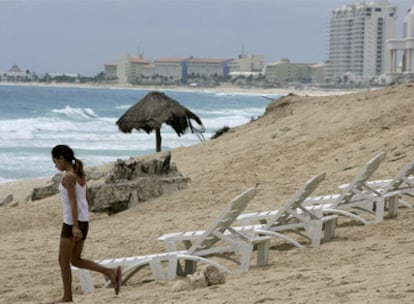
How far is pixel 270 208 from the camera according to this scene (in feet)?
36.3

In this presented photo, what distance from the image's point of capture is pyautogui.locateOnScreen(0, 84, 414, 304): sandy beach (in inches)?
241

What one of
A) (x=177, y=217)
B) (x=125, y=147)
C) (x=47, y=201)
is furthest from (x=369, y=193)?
(x=125, y=147)

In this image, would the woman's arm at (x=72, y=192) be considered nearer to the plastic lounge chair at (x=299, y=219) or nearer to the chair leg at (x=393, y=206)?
the plastic lounge chair at (x=299, y=219)

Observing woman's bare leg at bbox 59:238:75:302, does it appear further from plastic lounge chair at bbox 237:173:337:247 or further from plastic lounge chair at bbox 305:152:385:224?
plastic lounge chair at bbox 305:152:385:224

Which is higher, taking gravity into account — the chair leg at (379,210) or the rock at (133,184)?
the chair leg at (379,210)

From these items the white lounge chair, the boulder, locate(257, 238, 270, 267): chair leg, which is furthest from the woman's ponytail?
the boulder

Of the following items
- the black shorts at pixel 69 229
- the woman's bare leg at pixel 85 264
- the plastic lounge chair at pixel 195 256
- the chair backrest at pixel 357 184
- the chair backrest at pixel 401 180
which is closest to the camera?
the black shorts at pixel 69 229

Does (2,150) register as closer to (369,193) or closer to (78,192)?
(369,193)

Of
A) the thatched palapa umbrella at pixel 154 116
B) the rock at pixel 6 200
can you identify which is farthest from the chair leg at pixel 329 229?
the thatched palapa umbrella at pixel 154 116

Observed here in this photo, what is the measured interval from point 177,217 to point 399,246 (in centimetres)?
438

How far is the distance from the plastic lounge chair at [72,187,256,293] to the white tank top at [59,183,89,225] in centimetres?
70

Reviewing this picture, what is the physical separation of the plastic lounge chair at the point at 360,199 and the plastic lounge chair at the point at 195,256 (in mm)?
1716

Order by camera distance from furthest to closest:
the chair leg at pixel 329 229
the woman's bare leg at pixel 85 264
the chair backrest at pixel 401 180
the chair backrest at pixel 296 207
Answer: the chair backrest at pixel 401 180, the chair leg at pixel 329 229, the chair backrest at pixel 296 207, the woman's bare leg at pixel 85 264

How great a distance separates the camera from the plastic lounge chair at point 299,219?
7828 millimetres
